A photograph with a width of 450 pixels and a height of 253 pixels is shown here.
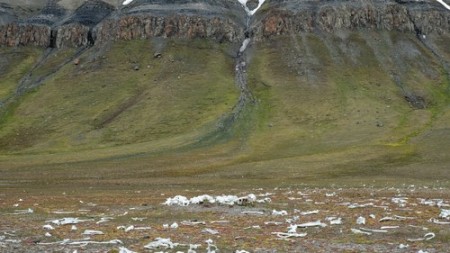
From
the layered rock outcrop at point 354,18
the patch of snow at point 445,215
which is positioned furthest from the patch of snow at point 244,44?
the patch of snow at point 445,215

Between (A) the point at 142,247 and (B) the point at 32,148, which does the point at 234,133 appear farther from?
(A) the point at 142,247

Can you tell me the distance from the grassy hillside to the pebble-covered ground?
17981 mm

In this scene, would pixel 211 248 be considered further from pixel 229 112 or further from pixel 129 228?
pixel 229 112

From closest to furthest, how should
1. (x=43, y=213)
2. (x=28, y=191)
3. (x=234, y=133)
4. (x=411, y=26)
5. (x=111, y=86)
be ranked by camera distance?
(x=43, y=213)
(x=28, y=191)
(x=234, y=133)
(x=111, y=86)
(x=411, y=26)

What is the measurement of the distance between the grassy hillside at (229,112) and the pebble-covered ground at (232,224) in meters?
18.0

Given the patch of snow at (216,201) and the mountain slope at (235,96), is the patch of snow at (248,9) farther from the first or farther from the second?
the patch of snow at (216,201)

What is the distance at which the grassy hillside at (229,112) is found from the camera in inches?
2466

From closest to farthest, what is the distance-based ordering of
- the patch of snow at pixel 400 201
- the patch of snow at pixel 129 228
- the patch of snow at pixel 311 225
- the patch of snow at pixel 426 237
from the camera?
the patch of snow at pixel 426 237 → the patch of snow at pixel 129 228 → the patch of snow at pixel 311 225 → the patch of snow at pixel 400 201

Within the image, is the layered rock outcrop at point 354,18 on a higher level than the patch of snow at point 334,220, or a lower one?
higher

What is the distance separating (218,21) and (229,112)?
6001 centimetres

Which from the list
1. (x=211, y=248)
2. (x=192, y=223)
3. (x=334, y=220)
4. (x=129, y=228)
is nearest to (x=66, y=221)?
(x=129, y=228)

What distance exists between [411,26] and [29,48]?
120 meters

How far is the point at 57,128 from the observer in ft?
364

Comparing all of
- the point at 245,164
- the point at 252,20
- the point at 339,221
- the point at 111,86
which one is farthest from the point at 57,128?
the point at 339,221
